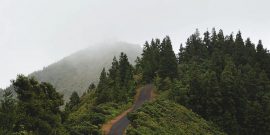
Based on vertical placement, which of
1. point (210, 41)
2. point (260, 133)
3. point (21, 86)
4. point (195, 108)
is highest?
point (210, 41)

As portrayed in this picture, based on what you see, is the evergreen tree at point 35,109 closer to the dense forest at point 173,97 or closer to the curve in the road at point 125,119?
the dense forest at point 173,97

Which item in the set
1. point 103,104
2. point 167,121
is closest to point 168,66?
point 103,104

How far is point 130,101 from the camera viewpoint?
92.9 meters

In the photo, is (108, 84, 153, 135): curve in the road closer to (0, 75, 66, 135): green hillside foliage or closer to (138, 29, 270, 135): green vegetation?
(138, 29, 270, 135): green vegetation

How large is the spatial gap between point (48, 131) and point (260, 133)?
2070 inches

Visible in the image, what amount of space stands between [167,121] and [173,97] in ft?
70.1

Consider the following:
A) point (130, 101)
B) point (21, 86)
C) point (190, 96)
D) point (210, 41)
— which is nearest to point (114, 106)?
point (130, 101)

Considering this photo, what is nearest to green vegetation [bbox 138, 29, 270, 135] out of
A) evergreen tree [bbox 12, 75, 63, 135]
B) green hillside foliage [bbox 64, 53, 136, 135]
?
green hillside foliage [bbox 64, 53, 136, 135]

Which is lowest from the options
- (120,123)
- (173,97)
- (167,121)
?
(167,121)

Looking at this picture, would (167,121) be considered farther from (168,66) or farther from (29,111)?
(168,66)

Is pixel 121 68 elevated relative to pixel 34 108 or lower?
elevated

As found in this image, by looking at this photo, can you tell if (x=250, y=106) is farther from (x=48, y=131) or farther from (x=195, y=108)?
(x=48, y=131)

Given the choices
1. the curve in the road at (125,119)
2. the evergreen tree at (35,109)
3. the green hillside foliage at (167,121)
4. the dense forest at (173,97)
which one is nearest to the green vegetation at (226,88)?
the dense forest at (173,97)

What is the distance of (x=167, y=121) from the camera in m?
69.0
